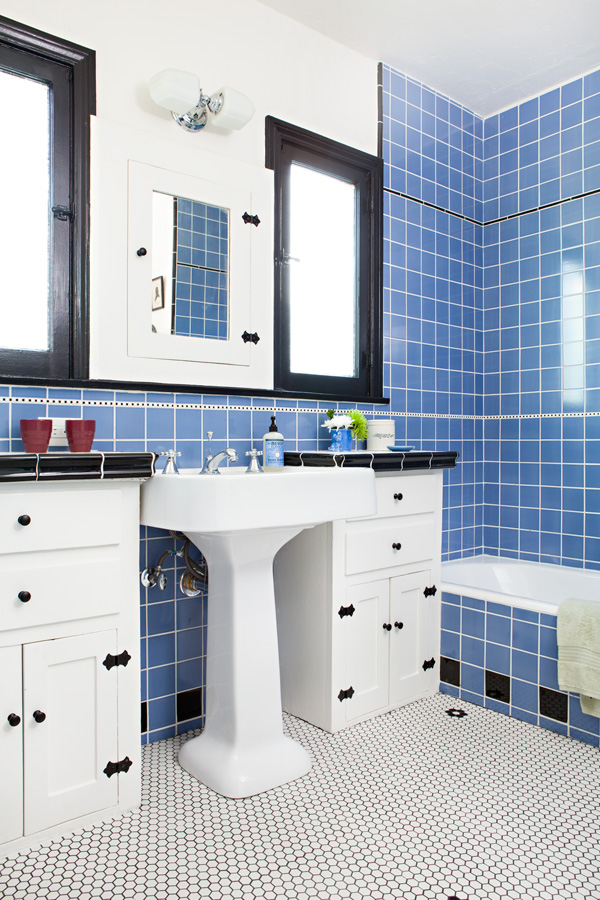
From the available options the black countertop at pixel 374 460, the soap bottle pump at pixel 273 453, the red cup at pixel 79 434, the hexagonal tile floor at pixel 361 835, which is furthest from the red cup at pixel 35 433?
the hexagonal tile floor at pixel 361 835

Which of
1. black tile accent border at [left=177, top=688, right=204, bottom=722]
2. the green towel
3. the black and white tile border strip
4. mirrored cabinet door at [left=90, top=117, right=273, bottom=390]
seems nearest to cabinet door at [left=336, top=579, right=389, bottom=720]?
black tile accent border at [left=177, top=688, right=204, bottom=722]

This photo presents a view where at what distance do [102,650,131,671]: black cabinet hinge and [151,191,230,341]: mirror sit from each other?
3.34 feet

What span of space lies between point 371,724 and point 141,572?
38.7 inches

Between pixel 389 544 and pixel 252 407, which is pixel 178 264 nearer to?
pixel 252 407

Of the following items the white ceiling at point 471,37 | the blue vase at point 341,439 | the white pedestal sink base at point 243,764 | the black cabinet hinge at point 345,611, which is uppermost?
the white ceiling at point 471,37

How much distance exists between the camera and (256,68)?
2.33m

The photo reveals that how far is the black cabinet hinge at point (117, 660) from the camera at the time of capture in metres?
1.60

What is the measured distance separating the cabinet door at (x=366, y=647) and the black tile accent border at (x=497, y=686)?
40cm

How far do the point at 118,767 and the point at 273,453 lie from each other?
1.06m

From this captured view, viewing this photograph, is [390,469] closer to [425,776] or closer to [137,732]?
[425,776]

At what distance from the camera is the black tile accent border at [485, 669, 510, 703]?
7.63ft

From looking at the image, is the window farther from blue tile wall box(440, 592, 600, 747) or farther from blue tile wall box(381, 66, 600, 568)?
blue tile wall box(440, 592, 600, 747)

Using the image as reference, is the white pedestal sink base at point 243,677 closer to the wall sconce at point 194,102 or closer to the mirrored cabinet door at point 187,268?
the mirrored cabinet door at point 187,268

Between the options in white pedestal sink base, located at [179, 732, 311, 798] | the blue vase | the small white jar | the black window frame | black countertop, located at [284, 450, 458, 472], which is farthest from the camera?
the small white jar
